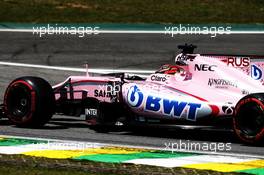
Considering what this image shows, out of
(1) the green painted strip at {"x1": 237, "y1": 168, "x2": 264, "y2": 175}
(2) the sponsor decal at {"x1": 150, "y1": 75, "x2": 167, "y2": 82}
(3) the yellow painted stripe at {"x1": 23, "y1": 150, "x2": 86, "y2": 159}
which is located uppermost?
(2) the sponsor decal at {"x1": 150, "y1": 75, "x2": 167, "y2": 82}

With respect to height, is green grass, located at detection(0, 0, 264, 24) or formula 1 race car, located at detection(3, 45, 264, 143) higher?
green grass, located at detection(0, 0, 264, 24)

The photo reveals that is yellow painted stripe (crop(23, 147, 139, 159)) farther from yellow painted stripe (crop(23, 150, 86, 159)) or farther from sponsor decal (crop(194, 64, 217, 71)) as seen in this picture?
sponsor decal (crop(194, 64, 217, 71))

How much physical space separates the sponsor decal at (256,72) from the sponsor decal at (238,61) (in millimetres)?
118

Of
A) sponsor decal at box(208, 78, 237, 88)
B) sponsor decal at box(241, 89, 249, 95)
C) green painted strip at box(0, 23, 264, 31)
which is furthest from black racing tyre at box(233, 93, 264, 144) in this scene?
green painted strip at box(0, 23, 264, 31)

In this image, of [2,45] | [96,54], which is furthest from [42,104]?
[2,45]

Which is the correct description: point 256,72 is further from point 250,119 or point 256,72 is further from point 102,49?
point 102,49

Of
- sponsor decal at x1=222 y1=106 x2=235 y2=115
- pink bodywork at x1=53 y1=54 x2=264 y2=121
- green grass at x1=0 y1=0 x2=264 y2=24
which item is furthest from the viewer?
green grass at x1=0 y1=0 x2=264 y2=24

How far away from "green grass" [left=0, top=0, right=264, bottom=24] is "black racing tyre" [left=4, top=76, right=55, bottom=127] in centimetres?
1109

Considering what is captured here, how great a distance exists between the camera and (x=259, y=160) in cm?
1027

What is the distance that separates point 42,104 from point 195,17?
11.9 metres

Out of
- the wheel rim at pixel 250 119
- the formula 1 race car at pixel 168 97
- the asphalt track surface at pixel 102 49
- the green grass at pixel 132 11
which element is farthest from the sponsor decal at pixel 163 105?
the green grass at pixel 132 11

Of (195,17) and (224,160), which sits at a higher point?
(195,17)

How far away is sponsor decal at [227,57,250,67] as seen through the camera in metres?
12.4

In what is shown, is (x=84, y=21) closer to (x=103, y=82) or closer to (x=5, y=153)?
(x=103, y=82)
